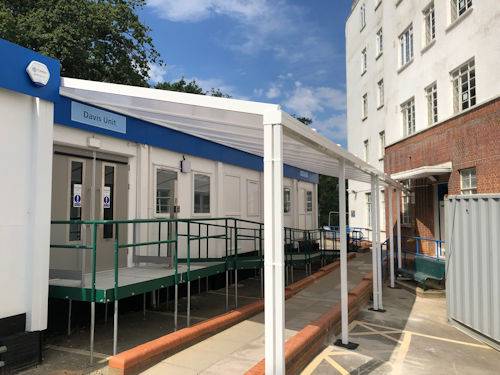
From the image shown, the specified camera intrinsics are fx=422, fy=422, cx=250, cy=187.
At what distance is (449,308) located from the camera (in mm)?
8164

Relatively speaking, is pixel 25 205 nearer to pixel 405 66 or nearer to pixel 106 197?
pixel 106 197

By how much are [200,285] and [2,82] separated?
6334mm

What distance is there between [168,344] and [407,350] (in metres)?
3.62

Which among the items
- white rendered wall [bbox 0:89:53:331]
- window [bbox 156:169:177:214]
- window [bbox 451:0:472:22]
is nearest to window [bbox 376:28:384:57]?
window [bbox 451:0:472:22]

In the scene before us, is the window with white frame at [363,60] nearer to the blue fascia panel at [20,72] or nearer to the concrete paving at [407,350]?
the concrete paving at [407,350]

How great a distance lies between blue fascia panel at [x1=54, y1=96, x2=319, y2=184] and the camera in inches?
251

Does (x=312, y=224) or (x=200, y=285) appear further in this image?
(x=312, y=224)

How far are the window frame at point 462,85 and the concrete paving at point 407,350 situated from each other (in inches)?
258

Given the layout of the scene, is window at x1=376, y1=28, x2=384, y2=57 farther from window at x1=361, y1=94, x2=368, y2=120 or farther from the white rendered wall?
the white rendered wall

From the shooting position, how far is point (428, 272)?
11.0 m

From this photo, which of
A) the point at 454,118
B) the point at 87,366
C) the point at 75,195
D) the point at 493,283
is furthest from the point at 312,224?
the point at 87,366

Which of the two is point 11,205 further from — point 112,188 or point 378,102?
point 378,102

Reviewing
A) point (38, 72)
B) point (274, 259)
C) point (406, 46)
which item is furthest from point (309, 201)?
point (274, 259)

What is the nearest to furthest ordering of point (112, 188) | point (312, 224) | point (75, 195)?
point (75, 195)
point (112, 188)
point (312, 224)
